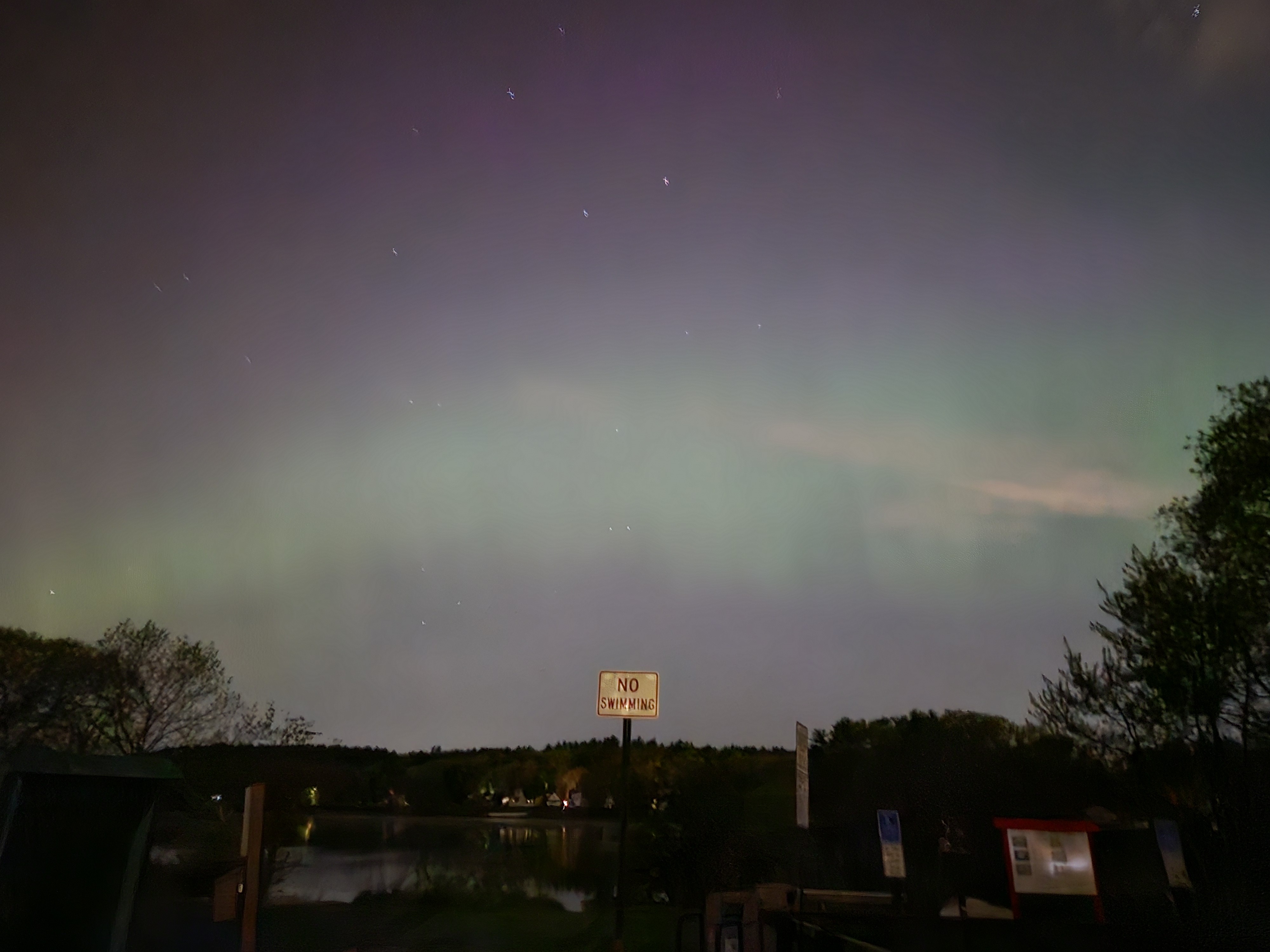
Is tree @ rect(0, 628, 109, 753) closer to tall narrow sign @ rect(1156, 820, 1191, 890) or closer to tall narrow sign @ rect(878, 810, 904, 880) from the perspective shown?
tall narrow sign @ rect(878, 810, 904, 880)

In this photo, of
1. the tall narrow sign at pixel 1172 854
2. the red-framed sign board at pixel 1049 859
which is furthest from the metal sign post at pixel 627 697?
the tall narrow sign at pixel 1172 854

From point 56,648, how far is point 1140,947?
1807 inches

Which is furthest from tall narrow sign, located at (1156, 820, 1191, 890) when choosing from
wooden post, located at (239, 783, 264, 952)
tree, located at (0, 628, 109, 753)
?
tree, located at (0, 628, 109, 753)

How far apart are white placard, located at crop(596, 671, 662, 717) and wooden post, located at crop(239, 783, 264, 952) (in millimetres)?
4230

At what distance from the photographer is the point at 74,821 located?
9.68 metres

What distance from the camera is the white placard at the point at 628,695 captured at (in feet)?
40.0

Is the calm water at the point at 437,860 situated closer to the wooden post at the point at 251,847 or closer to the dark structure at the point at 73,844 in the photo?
the dark structure at the point at 73,844

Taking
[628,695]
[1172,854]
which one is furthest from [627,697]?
[1172,854]

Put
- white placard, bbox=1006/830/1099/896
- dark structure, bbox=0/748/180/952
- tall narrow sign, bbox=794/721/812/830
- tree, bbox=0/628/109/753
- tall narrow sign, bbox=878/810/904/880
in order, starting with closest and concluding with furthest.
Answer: dark structure, bbox=0/748/180/952, tall narrow sign, bbox=794/721/812/830, tall narrow sign, bbox=878/810/904/880, white placard, bbox=1006/830/1099/896, tree, bbox=0/628/109/753

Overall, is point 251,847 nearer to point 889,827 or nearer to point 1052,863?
point 889,827

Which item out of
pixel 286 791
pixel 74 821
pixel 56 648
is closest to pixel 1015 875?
pixel 74 821

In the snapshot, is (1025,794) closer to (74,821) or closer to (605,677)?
(605,677)

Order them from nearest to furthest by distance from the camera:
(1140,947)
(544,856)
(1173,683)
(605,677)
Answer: (605,677), (1140,947), (1173,683), (544,856)

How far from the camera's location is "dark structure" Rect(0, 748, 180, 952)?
9.07m
